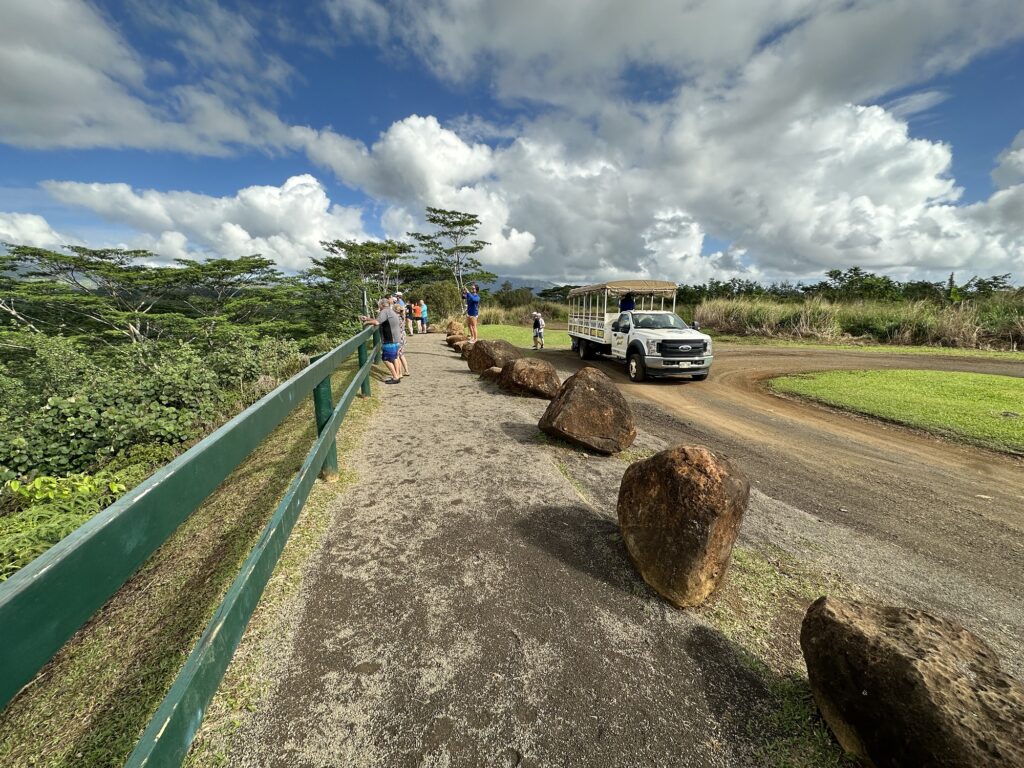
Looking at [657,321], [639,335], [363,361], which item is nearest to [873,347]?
[657,321]

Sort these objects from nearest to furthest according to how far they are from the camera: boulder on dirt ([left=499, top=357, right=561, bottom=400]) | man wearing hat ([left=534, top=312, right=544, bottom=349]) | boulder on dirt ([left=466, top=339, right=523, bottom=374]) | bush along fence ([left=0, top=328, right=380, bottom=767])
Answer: bush along fence ([left=0, top=328, right=380, bottom=767])
boulder on dirt ([left=499, top=357, right=561, bottom=400])
boulder on dirt ([left=466, top=339, right=523, bottom=374])
man wearing hat ([left=534, top=312, right=544, bottom=349])

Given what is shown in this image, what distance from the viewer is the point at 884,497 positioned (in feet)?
14.0

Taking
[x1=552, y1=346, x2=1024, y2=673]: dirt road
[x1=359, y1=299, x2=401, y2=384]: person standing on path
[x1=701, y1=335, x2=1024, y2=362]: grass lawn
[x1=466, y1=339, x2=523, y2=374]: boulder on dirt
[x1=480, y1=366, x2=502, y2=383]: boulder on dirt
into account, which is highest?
[x1=359, y1=299, x2=401, y2=384]: person standing on path

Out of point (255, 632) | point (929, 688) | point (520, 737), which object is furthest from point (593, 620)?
point (255, 632)

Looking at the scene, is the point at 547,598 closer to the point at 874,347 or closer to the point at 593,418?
the point at 593,418

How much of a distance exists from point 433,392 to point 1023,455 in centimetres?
837

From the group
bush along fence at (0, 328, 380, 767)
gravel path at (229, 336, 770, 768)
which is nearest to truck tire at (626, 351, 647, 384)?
gravel path at (229, 336, 770, 768)

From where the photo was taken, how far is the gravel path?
1.67 m

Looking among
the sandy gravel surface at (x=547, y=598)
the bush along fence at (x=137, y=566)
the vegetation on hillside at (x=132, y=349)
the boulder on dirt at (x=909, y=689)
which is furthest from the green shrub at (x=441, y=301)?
the boulder on dirt at (x=909, y=689)

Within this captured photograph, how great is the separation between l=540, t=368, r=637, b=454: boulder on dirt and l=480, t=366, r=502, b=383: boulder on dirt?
2.92 metres

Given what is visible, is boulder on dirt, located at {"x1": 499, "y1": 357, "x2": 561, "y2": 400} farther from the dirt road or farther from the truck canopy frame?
the truck canopy frame

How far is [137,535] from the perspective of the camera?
3.69ft

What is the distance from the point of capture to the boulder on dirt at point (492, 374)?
8.02 meters

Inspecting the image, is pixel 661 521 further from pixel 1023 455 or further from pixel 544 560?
pixel 1023 455
